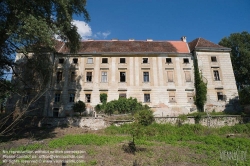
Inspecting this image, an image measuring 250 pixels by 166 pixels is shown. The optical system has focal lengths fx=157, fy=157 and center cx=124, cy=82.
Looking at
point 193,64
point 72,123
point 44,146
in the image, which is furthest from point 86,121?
point 193,64

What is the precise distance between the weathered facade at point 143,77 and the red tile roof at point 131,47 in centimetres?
15

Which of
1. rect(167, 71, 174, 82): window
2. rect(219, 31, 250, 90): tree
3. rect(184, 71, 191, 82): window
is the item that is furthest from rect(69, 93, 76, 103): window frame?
rect(219, 31, 250, 90): tree

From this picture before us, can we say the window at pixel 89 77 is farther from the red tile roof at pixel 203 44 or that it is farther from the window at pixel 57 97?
the red tile roof at pixel 203 44

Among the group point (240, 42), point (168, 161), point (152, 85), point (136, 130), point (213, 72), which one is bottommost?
point (168, 161)

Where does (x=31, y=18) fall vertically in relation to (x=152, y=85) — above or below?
above

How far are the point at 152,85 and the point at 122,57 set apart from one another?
5918 millimetres

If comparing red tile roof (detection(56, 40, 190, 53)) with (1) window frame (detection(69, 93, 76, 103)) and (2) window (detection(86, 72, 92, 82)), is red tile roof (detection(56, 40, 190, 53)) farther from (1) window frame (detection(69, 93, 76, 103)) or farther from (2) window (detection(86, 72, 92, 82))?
(1) window frame (detection(69, 93, 76, 103))

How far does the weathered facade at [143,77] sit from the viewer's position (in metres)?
20.8

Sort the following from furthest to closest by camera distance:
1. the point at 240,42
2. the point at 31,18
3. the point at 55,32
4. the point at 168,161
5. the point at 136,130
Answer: the point at 240,42 → the point at 55,32 → the point at 136,130 → the point at 31,18 → the point at 168,161

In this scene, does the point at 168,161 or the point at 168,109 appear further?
the point at 168,109

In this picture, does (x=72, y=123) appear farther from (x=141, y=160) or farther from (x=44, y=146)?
(x=141, y=160)

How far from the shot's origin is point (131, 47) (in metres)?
24.4

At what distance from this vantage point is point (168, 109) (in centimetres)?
2061

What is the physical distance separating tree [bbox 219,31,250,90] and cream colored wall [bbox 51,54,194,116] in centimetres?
952
